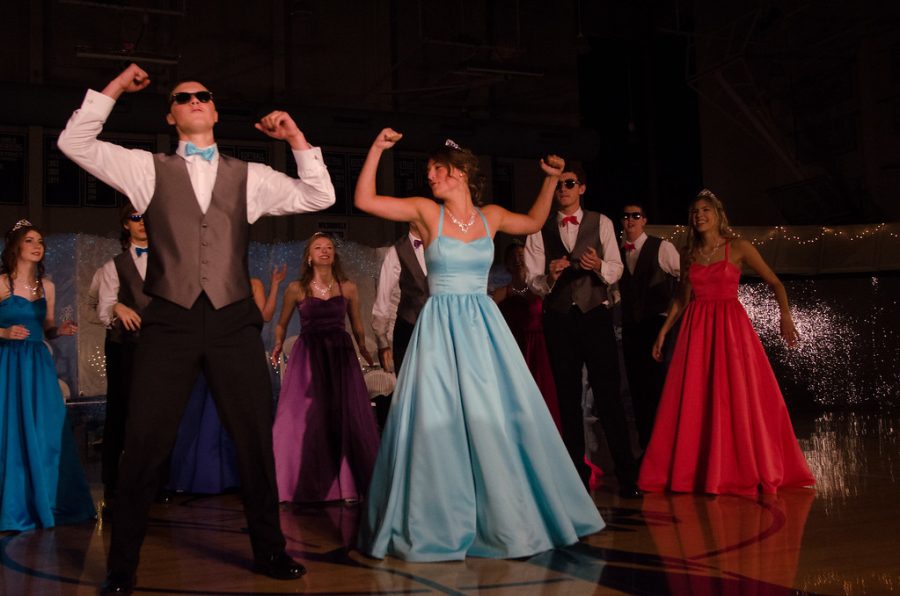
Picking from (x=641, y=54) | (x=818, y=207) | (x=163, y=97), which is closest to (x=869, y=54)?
(x=818, y=207)

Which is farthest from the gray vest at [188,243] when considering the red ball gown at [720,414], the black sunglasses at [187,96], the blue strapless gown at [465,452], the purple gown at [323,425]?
the red ball gown at [720,414]

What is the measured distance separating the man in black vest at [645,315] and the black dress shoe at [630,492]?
3.07ft

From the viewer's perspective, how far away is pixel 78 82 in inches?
390

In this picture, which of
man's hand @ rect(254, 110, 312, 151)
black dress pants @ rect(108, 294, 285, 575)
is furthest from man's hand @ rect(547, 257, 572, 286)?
black dress pants @ rect(108, 294, 285, 575)

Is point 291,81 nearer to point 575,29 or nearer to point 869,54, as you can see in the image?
point 575,29

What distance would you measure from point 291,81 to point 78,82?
232 cm

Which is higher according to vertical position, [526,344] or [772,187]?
[772,187]

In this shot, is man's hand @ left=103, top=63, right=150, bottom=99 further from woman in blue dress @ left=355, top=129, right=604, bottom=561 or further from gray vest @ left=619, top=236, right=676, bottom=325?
gray vest @ left=619, top=236, right=676, bottom=325

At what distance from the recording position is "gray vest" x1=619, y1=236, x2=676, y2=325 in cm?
523

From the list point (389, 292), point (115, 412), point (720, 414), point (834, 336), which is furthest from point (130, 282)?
point (834, 336)

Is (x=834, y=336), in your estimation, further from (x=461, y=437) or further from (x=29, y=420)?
(x=29, y=420)

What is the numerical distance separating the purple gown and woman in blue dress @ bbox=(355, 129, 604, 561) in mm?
1439

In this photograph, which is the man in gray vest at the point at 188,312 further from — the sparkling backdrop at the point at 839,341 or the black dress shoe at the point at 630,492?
the sparkling backdrop at the point at 839,341

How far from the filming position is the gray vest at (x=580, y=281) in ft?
14.3
